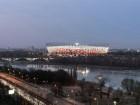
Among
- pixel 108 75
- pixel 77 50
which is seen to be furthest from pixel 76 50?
pixel 108 75

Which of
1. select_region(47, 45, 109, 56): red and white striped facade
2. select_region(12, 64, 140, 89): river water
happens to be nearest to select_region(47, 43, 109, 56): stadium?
select_region(47, 45, 109, 56): red and white striped facade

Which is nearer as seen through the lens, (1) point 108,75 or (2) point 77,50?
(1) point 108,75

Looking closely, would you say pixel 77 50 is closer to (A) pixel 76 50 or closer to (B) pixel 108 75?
(A) pixel 76 50

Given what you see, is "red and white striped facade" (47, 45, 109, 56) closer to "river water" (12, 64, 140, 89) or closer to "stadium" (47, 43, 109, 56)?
"stadium" (47, 43, 109, 56)

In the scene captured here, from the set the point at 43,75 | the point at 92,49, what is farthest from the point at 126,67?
the point at 92,49

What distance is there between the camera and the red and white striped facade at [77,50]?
50100mm

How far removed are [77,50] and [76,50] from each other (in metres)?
0.11

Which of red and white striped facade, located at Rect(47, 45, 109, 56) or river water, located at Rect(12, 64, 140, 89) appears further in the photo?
red and white striped facade, located at Rect(47, 45, 109, 56)

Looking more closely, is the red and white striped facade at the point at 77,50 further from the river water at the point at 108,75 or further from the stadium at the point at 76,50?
the river water at the point at 108,75

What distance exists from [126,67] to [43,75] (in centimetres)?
1301

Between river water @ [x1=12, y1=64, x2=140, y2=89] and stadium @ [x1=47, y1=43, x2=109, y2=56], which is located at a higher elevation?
stadium @ [x1=47, y1=43, x2=109, y2=56]

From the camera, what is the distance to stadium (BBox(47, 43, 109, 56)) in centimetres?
5000

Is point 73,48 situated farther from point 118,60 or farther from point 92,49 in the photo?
→ point 118,60

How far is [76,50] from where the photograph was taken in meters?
51.3
